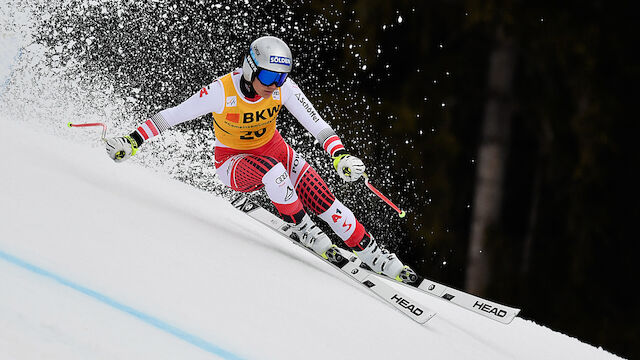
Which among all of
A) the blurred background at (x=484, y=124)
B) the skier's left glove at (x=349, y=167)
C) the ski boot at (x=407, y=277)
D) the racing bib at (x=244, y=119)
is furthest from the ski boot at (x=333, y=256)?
the blurred background at (x=484, y=124)

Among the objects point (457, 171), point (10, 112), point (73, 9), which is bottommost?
point (457, 171)

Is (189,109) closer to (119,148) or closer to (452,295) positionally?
(119,148)

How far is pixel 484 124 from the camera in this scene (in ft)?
21.7

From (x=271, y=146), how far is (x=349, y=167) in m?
0.42

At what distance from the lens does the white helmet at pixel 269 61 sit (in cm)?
250

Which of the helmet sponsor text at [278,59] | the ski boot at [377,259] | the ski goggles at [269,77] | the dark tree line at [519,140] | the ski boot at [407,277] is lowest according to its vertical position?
the dark tree line at [519,140]

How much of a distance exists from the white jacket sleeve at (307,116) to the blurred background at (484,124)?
226 centimetres

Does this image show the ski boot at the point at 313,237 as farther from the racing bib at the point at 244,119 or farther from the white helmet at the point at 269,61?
the white helmet at the point at 269,61

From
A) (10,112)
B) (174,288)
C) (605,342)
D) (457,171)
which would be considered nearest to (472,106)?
(457,171)

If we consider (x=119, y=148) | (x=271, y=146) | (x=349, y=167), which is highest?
(x=119, y=148)

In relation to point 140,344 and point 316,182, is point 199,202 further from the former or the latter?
point 140,344

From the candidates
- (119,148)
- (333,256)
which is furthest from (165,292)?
(333,256)

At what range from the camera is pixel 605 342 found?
6.93 metres

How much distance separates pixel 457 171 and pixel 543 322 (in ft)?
6.01
